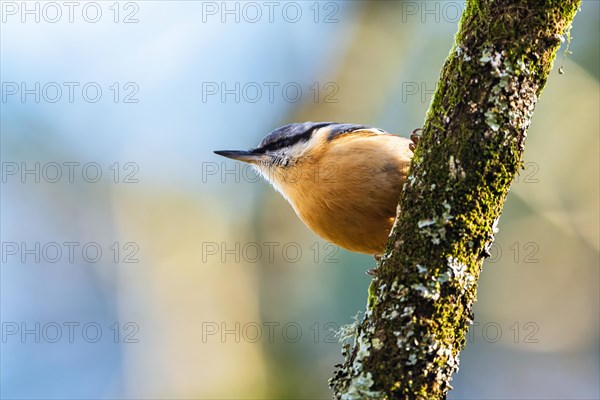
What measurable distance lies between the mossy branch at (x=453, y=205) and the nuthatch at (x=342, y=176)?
1.05 metres

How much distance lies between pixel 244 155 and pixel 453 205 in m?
2.09

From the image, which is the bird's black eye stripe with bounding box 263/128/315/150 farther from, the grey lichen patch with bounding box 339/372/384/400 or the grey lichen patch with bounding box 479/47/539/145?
the grey lichen patch with bounding box 339/372/384/400

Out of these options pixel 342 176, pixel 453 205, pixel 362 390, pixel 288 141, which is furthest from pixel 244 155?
pixel 362 390

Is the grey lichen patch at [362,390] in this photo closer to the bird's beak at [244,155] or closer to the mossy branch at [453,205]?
the mossy branch at [453,205]

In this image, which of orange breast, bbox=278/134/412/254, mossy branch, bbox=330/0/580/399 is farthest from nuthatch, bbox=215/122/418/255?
mossy branch, bbox=330/0/580/399

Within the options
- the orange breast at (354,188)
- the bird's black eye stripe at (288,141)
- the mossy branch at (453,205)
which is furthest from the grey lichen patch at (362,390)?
the bird's black eye stripe at (288,141)

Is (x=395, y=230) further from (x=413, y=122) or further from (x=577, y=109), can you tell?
(x=577, y=109)

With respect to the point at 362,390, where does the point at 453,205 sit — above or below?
above

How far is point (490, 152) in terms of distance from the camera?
6.41 ft

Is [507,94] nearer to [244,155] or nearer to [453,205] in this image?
[453,205]

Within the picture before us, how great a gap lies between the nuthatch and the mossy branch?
105cm

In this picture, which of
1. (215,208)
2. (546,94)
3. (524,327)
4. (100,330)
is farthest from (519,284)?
(100,330)

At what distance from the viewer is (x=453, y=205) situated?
1.94 meters

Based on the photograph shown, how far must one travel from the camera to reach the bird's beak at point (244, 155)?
3818mm
